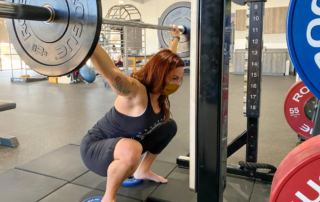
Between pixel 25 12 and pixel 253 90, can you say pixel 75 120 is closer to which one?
pixel 253 90

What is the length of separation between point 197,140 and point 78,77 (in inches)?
252

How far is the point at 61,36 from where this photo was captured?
0.77 m

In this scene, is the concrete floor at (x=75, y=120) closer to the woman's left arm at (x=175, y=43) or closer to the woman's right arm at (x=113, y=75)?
the woman's left arm at (x=175, y=43)

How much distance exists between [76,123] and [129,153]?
2.01m

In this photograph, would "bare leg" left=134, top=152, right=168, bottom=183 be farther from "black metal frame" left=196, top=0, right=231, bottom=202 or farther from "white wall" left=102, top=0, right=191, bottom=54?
"white wall" left=102, top=0, right=191, bottom=54

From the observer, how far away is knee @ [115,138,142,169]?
133cm

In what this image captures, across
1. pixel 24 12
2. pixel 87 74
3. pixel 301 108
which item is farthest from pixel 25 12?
pixel 87 74

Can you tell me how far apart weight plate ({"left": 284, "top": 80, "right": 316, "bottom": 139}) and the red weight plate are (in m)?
1.79

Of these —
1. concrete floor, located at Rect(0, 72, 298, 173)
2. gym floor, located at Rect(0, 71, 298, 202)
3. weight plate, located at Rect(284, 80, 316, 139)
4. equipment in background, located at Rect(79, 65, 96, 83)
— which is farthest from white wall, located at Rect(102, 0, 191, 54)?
weight plate, located at Rect(284, 80, 316, 139)

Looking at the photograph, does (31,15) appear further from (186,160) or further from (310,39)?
(186,160)

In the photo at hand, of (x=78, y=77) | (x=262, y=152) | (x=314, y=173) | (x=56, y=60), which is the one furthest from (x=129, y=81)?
(x=78, y=77)

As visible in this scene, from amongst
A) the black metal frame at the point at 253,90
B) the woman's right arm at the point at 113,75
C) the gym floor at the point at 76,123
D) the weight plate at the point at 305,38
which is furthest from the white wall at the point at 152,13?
the weight plate at the point at 305,38

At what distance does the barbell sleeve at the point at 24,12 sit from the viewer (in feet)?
2.17

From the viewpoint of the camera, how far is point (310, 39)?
1.99ft
